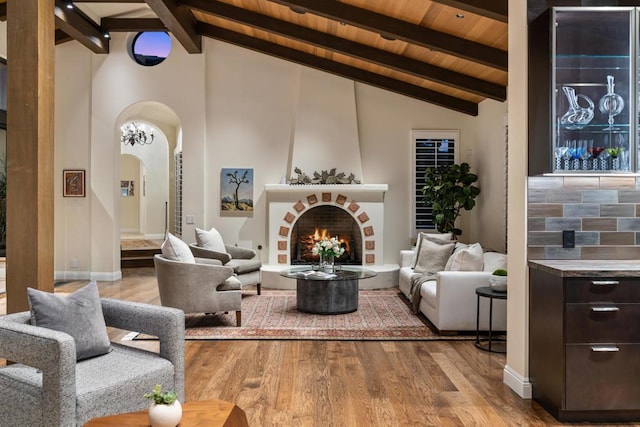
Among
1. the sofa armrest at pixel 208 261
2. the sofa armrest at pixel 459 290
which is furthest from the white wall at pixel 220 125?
the sofa armrest at pixel 459 290

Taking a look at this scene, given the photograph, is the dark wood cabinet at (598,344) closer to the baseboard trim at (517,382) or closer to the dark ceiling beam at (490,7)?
the baseboard trim at (517,382)

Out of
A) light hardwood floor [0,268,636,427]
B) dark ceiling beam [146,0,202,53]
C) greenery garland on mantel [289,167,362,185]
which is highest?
dark ceiling beam [146,0,202,53]

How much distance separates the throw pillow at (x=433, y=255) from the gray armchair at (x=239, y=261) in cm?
214

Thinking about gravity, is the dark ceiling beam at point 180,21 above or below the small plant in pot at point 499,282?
above

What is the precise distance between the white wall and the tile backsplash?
5.29 meters

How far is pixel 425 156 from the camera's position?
29.5ft

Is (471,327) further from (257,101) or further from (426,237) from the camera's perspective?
(257,101)

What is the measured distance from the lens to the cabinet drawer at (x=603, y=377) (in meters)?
3.11

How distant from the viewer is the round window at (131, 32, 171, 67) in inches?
355

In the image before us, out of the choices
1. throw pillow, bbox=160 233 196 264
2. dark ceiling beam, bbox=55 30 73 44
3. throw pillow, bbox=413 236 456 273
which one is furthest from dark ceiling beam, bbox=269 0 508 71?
dark ceiling beam, bbox=55 30 73 44

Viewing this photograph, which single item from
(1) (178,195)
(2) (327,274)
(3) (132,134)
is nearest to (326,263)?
(2) (327,274)

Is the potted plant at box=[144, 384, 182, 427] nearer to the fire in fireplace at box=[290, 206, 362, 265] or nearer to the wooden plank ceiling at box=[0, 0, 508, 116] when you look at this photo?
the wooden plank ceiling at box=[0, 0, 508, 116]

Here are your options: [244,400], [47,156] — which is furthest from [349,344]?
[47,156]

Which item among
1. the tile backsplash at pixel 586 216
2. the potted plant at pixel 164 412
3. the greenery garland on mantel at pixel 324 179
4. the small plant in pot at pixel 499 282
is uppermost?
the greenery garland on mantel at pixel 324 179
